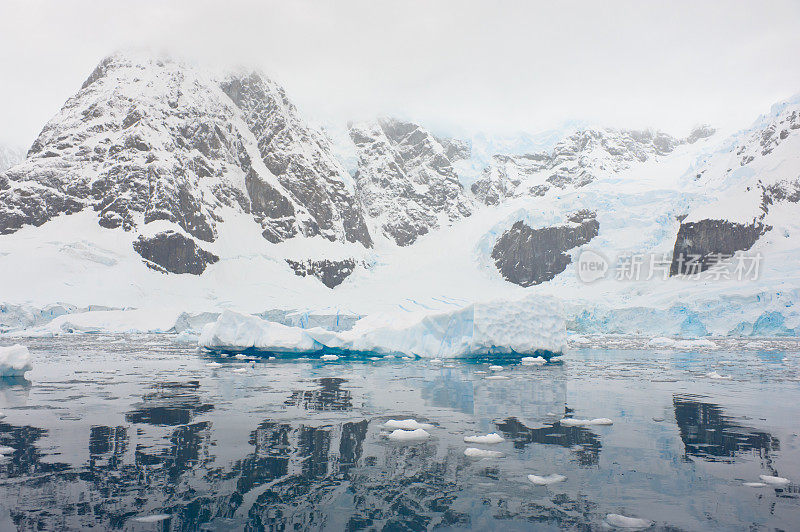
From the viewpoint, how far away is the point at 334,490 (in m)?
6.36

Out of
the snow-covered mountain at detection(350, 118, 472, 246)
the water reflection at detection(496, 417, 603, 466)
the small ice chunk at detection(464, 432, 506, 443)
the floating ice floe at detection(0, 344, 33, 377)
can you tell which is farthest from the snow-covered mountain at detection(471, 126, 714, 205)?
the small ice chunk at detection(464, 432, 506, 443)

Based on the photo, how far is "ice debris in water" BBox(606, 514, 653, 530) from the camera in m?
5.36

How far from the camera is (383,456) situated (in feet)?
26.0

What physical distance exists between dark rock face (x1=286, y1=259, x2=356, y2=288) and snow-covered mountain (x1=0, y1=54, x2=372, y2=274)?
755cm

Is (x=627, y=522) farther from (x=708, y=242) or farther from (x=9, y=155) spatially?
(x=9, y=155)

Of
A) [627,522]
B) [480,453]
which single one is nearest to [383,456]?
[480,453]

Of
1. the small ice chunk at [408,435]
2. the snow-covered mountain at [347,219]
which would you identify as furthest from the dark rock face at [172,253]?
the small ice chunk at [408,435]

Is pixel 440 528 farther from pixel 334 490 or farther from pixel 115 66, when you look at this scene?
pixel 115 66

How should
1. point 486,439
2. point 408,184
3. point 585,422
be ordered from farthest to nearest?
point 408,184 < point 585,422 < point 486,439

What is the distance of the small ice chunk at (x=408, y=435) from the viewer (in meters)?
8.95

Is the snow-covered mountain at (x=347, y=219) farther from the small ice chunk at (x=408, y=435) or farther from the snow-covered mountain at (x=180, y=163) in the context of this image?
the small ice chunk at (x=408, y=435)

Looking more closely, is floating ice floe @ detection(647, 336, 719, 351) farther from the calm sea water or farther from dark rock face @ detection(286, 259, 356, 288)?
dark rock face @ detection(286, 259, 356, 288)

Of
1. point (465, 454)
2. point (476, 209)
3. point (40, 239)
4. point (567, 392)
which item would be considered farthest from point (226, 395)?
point (476, 209)

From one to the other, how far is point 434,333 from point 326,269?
72.2m
